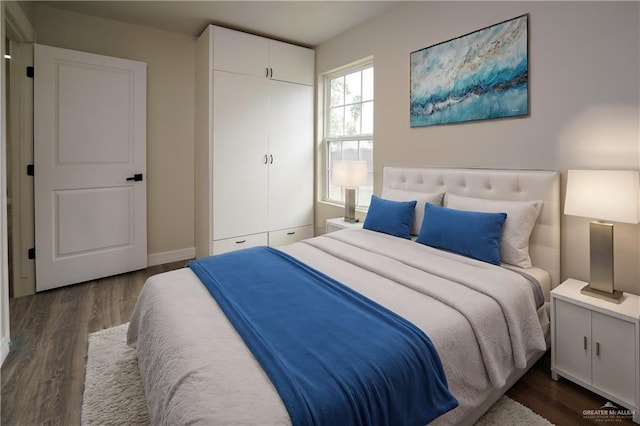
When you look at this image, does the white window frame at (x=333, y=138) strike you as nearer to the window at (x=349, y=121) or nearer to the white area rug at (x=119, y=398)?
the window at (x=349, y=121)

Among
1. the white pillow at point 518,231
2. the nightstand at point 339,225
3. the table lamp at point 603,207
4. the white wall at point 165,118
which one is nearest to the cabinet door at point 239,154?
the white wall at point 165,118

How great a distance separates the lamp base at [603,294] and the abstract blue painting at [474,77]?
1162 mm

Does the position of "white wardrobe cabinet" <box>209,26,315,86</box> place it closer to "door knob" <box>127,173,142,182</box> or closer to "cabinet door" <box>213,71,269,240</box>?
"cabinet door" <box>213,71,269,240</box>

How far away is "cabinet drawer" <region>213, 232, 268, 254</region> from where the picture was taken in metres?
3.71

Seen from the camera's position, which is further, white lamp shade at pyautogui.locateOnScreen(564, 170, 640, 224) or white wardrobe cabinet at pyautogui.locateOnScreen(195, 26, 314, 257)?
white wardrobe cabinet at pyautogui.locateOnScreen(195, 26, 314, 257)

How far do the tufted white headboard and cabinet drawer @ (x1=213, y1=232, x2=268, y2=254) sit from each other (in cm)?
207

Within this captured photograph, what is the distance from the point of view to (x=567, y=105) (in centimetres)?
211

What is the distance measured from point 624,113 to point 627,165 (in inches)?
11.2

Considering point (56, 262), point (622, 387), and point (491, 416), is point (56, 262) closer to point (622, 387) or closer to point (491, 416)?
point (491, 416)

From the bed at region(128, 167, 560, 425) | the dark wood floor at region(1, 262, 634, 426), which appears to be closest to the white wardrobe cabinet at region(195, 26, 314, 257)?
the dark wood floor at region(1, 262, 634, 426)

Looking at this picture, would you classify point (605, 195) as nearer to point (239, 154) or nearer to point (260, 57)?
point (239, 154)

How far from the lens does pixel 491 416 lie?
1620mm

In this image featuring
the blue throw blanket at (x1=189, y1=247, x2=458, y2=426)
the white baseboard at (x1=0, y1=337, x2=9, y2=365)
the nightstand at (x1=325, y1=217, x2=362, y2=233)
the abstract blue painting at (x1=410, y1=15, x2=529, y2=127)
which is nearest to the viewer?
the blue throw blanket at (x1=189, y1=247, x2=458, y2=426)

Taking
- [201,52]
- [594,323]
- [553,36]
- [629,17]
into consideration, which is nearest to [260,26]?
[201,52]
